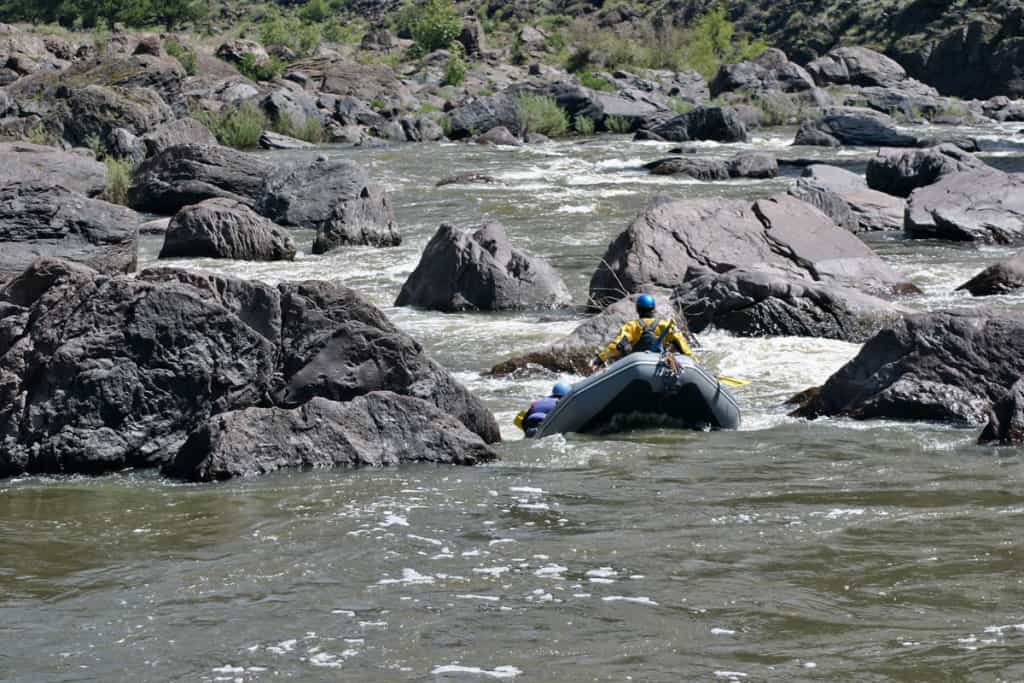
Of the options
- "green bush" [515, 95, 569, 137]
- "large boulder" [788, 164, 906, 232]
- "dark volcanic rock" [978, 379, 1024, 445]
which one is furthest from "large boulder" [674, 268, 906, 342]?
"green bush" [515, 95, 569, 137]

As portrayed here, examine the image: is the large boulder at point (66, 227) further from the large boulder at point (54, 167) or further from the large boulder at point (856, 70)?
the large boulder at point (856, 70)

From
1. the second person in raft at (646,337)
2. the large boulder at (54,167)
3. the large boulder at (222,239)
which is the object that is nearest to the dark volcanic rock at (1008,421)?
the second person in raft at (646,337)

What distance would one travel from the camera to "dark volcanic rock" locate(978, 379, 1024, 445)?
9.09 m

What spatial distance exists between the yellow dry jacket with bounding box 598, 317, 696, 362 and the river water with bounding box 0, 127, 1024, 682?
2.78 ft

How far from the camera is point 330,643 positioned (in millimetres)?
5621

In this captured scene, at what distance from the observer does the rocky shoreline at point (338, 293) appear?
8.96 metres

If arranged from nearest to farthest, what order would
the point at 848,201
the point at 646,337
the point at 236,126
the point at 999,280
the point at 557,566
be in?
the point at 557,566
the point at 646,337
the point at 999,280
the point at 848,201
the point at 236,126

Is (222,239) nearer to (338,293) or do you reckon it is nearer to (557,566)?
(338,293)

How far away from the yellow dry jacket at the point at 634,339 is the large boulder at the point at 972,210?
403 inches

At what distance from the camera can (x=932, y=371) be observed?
10.4m

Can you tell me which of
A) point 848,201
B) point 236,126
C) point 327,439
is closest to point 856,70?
point 236,126

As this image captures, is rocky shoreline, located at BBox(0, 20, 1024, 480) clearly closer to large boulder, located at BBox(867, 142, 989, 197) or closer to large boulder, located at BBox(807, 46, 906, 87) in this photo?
large boulder, located at BBox(867, 142, 989, 197)

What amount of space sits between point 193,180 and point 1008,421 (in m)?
16.8

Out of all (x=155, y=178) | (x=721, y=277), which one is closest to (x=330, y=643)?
(x=721, y=277)
